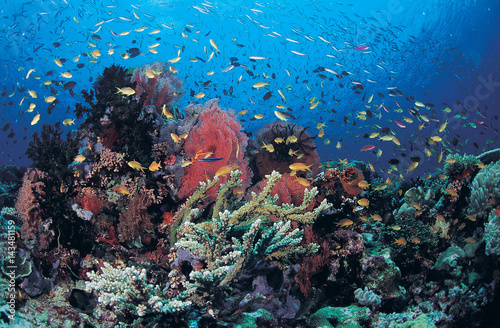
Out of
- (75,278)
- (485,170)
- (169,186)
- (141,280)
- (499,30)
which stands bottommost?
(75,278)

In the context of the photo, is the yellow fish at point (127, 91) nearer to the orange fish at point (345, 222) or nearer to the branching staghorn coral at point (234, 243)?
the branching staghorn coral at point (234, 243)

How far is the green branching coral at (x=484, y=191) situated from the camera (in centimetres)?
544

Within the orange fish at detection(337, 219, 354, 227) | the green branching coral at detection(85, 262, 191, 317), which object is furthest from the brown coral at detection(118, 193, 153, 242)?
the orange fish at detection(337, 219, 354, 227)

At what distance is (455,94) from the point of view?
210 feet

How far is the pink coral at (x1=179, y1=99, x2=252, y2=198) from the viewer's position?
5.53 metres

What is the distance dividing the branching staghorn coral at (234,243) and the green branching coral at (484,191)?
4.37 meters

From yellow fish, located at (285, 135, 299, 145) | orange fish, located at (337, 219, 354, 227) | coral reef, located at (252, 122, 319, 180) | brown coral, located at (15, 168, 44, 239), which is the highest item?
yellow fish, located at (285, 135, 299, 145)

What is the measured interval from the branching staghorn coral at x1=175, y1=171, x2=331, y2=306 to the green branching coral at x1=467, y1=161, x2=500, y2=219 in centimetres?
437

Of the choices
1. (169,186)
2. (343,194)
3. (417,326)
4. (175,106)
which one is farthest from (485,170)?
(175,106)

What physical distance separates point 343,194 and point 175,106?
6.06 m

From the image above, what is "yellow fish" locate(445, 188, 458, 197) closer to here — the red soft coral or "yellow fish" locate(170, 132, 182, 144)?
"yellow fish" locate(170, 132, 182, 144)

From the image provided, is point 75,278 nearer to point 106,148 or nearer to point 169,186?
point 169,186

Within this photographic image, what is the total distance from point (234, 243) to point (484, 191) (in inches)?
244

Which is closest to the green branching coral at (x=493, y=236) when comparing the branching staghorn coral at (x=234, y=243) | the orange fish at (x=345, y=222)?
the orange fish at (x=345, y=222)
